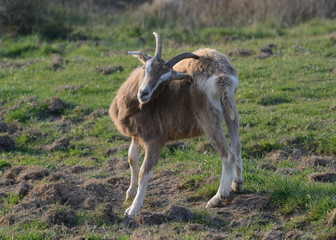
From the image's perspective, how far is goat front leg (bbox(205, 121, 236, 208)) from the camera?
6402 mm

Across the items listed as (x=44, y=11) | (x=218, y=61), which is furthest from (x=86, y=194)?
(x=44, y=11)

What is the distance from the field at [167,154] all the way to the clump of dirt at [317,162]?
2 cm

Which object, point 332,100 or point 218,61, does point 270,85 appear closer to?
Result: point 332,100

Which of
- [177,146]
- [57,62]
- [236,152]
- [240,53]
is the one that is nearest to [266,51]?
[240,53]

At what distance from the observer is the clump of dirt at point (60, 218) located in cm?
590

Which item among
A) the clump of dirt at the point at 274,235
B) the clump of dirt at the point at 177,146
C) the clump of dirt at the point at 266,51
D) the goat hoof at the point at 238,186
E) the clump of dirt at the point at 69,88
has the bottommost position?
the clump of dirt at the point at 177,146

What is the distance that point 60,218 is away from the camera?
235 inches

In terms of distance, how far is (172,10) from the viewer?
19.1 metres

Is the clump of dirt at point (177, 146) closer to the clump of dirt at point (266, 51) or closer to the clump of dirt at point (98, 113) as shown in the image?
the clump of dirt at point (98, 113)

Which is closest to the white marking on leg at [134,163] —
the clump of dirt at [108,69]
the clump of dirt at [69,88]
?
the clump of dirt at [69,88]


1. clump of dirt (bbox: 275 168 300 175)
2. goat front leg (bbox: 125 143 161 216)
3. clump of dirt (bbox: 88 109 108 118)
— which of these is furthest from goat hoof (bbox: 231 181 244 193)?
clump of dirt (bbox: 88 109 108 118)

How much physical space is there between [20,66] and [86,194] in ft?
24.9

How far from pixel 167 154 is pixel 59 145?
6.58 feet

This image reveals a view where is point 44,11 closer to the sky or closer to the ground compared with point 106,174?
closer to the sky
